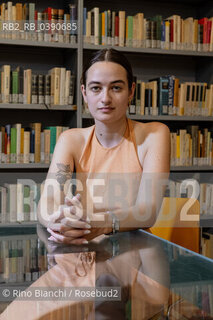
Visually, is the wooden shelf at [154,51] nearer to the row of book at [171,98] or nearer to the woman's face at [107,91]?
the row of book at [171,98]

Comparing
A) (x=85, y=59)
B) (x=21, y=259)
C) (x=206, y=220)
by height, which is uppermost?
(x=85, y=59)

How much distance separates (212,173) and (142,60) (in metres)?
1.04

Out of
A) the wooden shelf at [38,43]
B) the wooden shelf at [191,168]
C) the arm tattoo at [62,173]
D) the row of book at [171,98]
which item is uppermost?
the wooden shelf at [38,43]

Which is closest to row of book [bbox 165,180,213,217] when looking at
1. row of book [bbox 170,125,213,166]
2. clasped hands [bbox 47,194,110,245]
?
row of book [bbox 170,125,213,166]

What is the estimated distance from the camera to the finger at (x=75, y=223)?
50.3 inches

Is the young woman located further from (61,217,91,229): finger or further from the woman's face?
(61,217,91,229): finger

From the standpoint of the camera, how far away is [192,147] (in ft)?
10.6

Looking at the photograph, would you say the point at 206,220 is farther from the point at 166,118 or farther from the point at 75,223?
the point at 75,223

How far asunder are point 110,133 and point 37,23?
1373 millimetres

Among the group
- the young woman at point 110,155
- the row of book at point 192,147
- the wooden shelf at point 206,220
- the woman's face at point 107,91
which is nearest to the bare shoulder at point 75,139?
the young woman at point 110,155

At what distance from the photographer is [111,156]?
1.79 metres

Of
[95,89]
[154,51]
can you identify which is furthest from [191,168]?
[95,89]

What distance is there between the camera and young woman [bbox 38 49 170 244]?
5.28ft

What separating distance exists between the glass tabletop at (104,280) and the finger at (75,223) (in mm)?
58
